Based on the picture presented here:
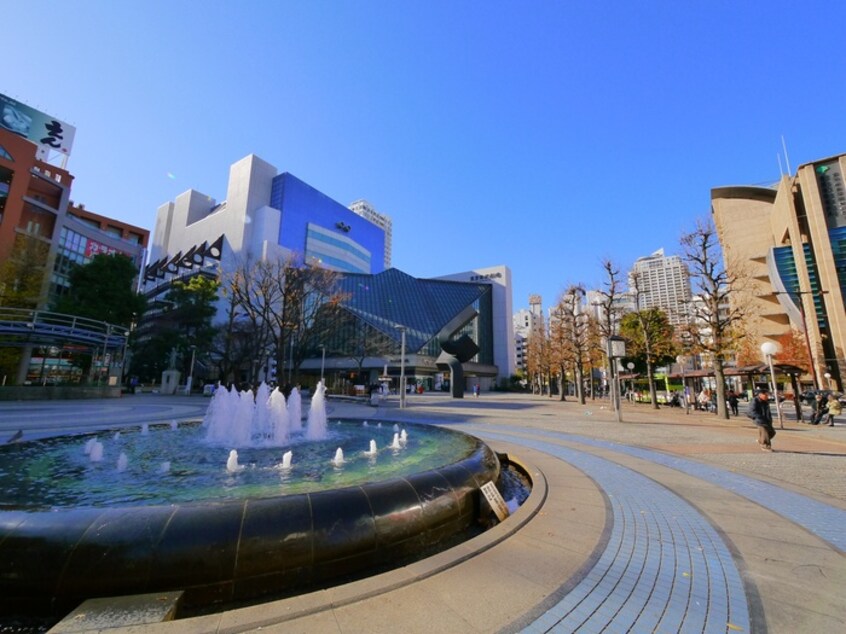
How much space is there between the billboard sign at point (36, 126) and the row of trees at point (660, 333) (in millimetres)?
67618

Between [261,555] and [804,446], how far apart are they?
14.1m

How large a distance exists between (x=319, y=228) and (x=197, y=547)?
271 feet

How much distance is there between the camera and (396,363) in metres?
64.9

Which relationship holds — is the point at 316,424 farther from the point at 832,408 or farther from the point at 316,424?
the point at 832,408

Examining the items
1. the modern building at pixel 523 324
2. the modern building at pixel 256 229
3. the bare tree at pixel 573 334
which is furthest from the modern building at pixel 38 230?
the modern building at pixel 523 324

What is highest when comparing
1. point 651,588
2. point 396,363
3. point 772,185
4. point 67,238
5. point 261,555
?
point 772,185

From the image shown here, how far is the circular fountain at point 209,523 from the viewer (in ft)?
9.73

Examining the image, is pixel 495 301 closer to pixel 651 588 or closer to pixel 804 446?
pixel 804 446

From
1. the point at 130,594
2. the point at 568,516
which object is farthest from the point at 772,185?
the point at 130,594

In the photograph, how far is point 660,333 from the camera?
130ft

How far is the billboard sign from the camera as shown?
151 ft

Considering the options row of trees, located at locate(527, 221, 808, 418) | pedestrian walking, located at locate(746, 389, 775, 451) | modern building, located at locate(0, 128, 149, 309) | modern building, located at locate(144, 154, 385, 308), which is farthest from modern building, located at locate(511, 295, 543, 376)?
pedestrian walking, located at locate(746, 389, 775, 451)

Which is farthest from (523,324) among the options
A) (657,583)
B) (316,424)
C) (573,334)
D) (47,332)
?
(657,583)

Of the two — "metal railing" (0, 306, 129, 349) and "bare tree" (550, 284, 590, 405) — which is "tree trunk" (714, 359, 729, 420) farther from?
"metal railing" (0, 306, 129, 349)
